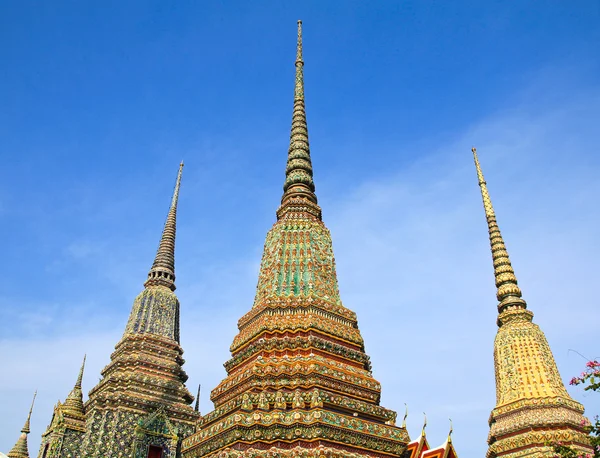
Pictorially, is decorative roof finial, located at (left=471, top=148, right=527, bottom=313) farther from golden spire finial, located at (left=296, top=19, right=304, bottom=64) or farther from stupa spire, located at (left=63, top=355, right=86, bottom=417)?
stupa spire, located at (left=63, top=355, right=86, bottom=417)

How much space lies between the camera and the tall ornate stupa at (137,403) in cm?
1920

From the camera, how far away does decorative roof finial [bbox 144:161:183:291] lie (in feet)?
82.6

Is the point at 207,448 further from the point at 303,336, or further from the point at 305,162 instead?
the point at 305,162

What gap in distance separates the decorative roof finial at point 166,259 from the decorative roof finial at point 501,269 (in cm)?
1543

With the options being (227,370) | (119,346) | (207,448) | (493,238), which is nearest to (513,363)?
(493,238)

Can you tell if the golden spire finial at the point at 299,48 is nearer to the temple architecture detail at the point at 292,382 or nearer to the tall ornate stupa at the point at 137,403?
the temple architecture detail at the point at 292,382

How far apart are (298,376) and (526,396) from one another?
11.6 metres

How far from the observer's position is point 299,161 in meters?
19.3

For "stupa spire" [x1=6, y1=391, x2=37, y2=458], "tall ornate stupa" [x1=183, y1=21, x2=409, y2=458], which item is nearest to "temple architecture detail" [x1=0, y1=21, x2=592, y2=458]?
"tall ornate stupa" [x1=183, y1=21, x2=409, y2=458]

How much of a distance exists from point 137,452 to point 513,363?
14709 millimetres

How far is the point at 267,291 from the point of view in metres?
15.4

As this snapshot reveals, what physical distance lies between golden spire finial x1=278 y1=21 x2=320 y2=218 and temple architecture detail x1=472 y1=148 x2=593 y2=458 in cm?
1059

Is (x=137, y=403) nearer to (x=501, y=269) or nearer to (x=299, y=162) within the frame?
(x=299, y=162)

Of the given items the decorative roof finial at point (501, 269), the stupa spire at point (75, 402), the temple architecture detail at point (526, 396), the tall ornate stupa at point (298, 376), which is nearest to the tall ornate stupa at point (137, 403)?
the stupa spire at point (75, 402)
